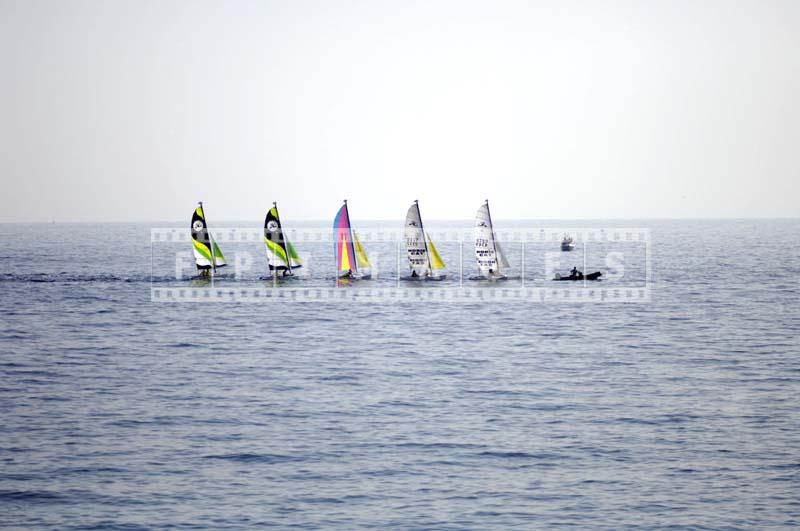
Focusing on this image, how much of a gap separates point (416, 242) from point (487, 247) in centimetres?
723

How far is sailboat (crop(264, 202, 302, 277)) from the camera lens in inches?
3612

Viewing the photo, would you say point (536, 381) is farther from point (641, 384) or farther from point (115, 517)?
point (115, 517)

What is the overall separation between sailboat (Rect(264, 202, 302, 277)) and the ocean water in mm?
18852

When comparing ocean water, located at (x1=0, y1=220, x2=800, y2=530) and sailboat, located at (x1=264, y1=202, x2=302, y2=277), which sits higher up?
sailboat, located at (x1=264, y1=202, x2=302, y2=277)

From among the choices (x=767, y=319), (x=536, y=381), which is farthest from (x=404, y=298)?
(x=536, y=381)

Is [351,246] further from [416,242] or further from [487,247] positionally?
[487,247]

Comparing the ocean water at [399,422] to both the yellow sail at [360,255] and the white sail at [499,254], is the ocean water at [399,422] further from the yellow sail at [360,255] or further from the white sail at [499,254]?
the yellow sail at [360,255]

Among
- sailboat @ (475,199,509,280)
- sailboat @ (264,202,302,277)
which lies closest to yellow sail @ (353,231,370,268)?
sailboat @ (264,202,302,277)

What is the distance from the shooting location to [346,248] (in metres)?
96.4

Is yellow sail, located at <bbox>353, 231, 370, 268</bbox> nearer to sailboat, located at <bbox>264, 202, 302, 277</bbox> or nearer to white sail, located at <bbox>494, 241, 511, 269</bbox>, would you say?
sailboat, located at <bbox>264, 202, 302, 277</bbox>

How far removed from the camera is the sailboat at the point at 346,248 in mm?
90300

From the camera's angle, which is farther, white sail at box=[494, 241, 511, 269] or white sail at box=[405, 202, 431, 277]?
white sail at box=[494, 241, 511, 269]

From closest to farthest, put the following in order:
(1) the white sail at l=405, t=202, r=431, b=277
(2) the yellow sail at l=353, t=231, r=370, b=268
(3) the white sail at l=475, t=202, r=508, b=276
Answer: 1. (3) the white sail at l=475, t=202, r=508, b=276
2. (1) the white sail at l=405, t=202, r=431, b=277
3. (2) the yellow sail at l=353, t=231, r=370, b=268

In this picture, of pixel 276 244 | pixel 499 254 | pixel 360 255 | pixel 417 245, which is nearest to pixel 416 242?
pixel 417 245
